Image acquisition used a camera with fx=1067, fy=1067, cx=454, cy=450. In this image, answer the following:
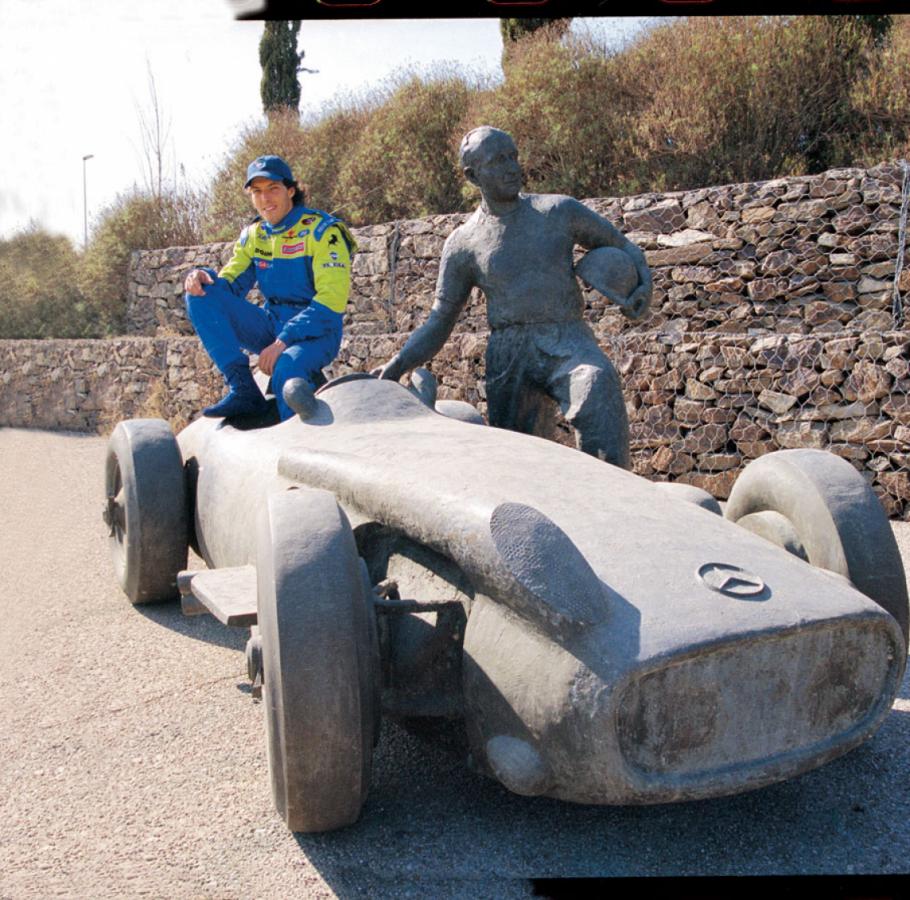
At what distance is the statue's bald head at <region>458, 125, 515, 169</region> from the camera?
3.99 metres

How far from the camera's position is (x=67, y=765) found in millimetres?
3104

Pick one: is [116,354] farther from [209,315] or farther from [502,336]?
[502,336]

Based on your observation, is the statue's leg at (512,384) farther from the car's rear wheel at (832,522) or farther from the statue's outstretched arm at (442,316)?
the car's rear wheel at (832,522)

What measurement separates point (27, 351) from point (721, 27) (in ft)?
31.6

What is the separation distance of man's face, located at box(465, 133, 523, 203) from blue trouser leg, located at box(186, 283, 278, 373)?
1.31m

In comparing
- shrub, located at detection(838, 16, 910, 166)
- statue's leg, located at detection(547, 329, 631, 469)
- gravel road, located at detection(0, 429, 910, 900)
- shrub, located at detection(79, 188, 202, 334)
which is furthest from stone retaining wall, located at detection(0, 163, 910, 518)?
gravel road, located at detection(0, 429, 910, 900)

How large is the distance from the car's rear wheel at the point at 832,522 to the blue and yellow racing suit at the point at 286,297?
6.79ft

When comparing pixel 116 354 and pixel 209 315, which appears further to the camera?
pixel 116 354

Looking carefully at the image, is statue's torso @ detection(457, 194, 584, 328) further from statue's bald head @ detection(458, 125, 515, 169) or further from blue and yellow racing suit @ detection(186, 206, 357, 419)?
blue and yellow racing suit @ detection(186, 206, 357, 419)

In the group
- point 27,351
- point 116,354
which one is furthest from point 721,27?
point 27,351

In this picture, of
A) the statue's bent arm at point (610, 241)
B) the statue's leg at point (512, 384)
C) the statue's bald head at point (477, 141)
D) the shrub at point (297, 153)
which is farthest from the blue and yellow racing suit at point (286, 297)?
the shrub at point (297, 153)

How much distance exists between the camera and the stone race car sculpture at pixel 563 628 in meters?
2.17

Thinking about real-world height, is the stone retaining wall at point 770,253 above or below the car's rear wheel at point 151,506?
above

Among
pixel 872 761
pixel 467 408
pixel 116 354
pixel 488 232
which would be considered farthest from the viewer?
pixel 116 354
